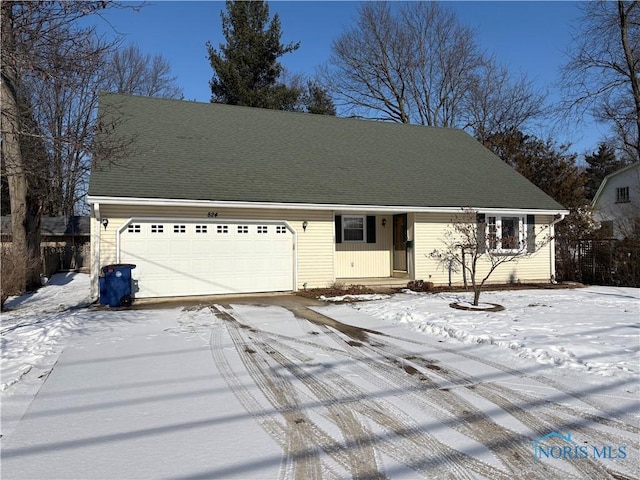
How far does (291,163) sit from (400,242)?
4.33 metres

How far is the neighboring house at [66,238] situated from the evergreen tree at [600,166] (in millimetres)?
46588

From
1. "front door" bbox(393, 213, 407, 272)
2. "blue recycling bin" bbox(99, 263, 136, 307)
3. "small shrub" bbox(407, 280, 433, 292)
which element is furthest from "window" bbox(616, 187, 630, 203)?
"blue recycling bin" bbox(99, 263, 136, 307)

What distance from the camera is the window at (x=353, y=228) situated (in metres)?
14.0

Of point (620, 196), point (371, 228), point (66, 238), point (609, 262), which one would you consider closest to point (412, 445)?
point (371, 228)

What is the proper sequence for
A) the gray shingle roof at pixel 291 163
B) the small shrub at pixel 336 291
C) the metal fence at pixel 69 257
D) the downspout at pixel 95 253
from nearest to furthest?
the downspout at pixel 95 253 → the gray shingle roof at pixel 291 163 → the small shrub at pixel 336 291 → the metal fence at pixel 69 257

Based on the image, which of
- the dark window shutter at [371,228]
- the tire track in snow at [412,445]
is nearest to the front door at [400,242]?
the dark window shutter at [371,228]

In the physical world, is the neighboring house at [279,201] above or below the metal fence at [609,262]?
above

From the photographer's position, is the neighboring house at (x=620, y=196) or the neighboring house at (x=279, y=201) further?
the neighboring house at (x=620, y=196)

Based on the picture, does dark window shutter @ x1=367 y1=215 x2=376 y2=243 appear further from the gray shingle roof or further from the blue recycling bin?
the blue recycling bin

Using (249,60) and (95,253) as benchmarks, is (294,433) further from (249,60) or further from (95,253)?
(249,60)

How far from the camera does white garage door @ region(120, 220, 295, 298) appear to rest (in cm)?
1084

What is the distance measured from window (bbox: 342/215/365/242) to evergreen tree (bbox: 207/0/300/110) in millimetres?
13111

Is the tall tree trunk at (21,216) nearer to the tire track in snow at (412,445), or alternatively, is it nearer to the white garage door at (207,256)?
the white garage door at (207,256)

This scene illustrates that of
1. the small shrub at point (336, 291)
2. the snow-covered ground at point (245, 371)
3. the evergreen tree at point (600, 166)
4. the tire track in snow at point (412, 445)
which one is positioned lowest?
the tire track in snow at point (412, 445)
